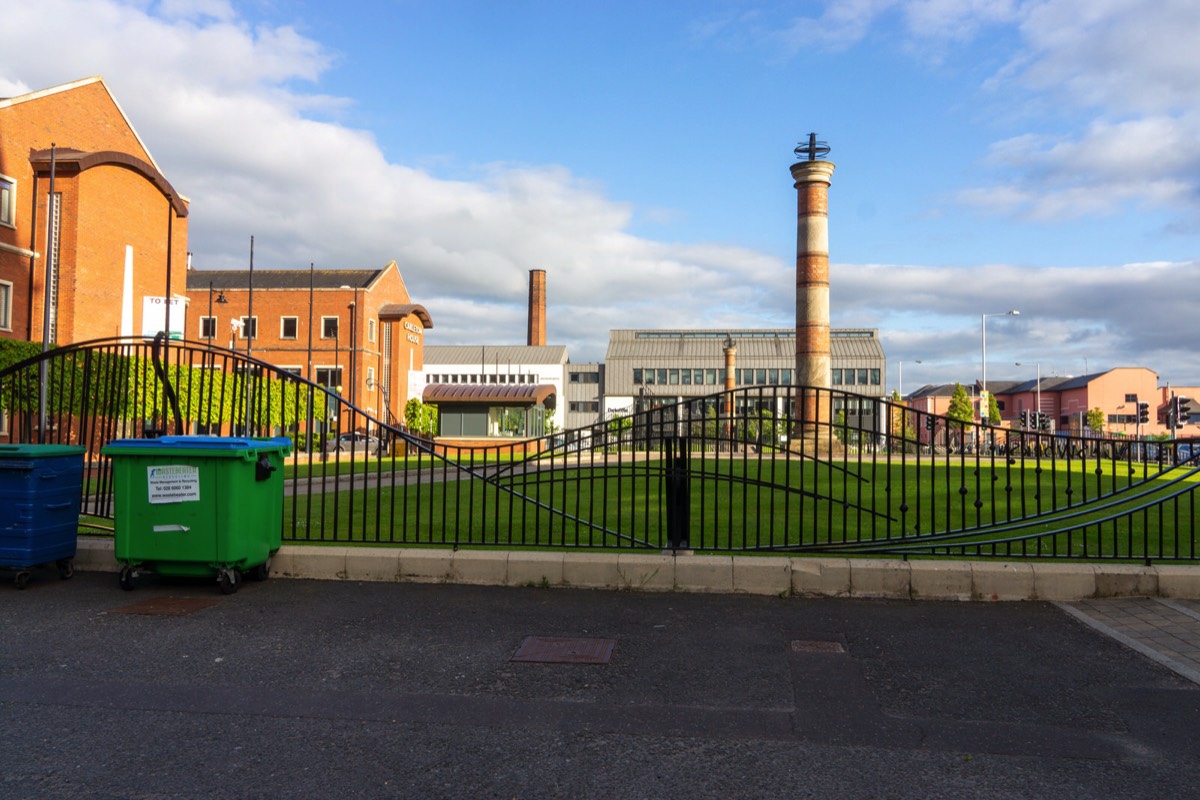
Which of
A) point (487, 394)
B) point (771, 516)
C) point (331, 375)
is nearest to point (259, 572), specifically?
point (771, 516)

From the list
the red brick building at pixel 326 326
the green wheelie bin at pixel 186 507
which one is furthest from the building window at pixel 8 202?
the green wheelie bin at pixel 186 507

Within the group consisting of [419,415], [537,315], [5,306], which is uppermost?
[537,315]

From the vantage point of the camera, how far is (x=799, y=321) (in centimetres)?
3161

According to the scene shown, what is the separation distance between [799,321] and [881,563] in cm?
2522

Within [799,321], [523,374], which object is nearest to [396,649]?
[799,321]

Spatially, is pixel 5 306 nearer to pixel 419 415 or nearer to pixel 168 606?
pixel 168 606

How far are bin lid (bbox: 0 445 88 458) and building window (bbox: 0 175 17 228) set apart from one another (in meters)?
30.9

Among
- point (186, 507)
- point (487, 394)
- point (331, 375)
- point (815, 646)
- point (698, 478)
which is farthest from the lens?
point (487, 394)

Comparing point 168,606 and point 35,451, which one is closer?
point 168,606

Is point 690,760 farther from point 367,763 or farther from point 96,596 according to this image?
point 96,596

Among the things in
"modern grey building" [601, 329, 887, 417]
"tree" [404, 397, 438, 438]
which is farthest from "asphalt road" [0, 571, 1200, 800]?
"modern grey building" [601, 329, 887, 417]

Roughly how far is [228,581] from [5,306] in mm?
31811

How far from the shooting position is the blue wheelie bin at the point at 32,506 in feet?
23.5

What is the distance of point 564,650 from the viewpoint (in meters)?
5.57
